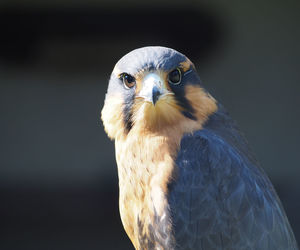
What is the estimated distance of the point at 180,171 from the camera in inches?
106

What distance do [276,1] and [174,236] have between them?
579 cm

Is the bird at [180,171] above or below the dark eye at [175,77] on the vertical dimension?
below

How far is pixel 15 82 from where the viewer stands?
8594 mm

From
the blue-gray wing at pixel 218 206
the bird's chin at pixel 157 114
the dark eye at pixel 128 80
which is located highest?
the dark eye at pixel 128 80

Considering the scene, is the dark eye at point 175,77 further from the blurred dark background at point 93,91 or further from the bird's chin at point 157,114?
the blurred dark background at point 93,91

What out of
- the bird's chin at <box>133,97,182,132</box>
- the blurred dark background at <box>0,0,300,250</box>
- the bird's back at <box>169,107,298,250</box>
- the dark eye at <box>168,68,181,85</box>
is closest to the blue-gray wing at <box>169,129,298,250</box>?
the bird's back at <box>169,107,298,250</box>

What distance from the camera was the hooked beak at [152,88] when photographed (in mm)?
2531

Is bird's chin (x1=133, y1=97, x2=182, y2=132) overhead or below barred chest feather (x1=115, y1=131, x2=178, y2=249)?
overhead

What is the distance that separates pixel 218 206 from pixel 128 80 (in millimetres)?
769

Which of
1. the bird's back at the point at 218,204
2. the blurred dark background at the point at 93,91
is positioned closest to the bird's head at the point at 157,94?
the bird's back at the point at 218,204

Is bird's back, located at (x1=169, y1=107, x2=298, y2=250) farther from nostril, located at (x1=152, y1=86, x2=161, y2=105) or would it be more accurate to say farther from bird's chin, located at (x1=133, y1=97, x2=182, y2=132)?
nostril, located at (x1=152, y1=86, x2=161, y2=105)

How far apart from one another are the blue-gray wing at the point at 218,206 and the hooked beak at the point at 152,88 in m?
0.33

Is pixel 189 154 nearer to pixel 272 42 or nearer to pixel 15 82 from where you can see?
pixel 272 42

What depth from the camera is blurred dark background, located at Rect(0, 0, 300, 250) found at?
776 cm
